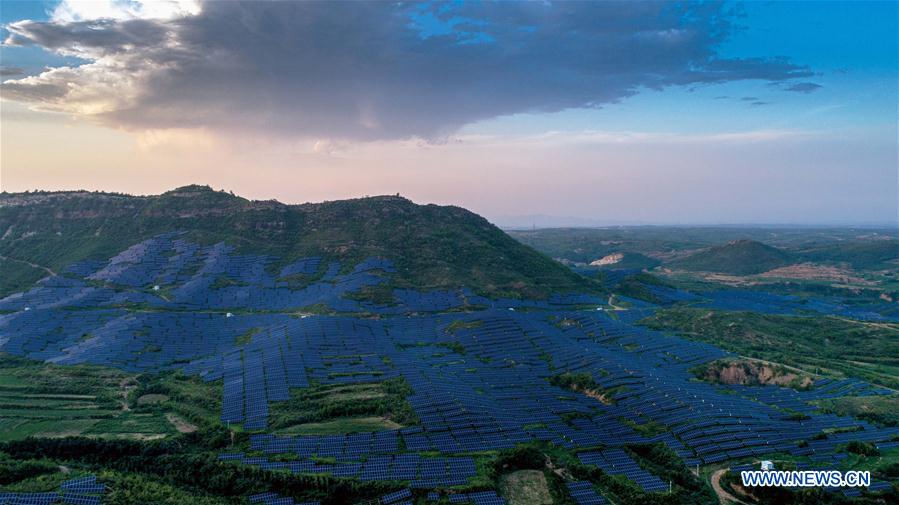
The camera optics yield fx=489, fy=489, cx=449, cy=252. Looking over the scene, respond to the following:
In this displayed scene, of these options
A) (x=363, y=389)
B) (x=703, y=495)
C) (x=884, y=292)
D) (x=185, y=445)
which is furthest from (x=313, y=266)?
(x=884, y=292)

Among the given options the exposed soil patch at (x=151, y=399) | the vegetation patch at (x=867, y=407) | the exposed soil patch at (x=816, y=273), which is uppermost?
the exposed soil patch at (x=816, y=273)

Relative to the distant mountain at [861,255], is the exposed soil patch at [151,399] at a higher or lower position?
lower

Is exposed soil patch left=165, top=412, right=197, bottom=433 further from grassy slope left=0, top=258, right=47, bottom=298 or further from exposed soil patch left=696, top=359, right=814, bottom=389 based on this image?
grassy slope left=0, top=258, right=47, bottom=298

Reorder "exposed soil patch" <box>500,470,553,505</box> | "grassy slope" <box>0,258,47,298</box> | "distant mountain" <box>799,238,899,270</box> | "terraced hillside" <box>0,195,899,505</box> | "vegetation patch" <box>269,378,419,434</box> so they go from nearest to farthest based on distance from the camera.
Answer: "exposed soil patch" <box>500,470,553,505</box> < "terraced hillside" <box>0,195,899,505</box> < "vegetation patch" <box>269,378,419,434</box> < "grassy slope" <box>0,258,47,298</box> < "distant mountain" <box>799,238,899,270</box>

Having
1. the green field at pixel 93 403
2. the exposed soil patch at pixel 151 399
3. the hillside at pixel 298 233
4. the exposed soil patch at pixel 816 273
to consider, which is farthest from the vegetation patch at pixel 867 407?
the exposed soil patch at pixel 816 273

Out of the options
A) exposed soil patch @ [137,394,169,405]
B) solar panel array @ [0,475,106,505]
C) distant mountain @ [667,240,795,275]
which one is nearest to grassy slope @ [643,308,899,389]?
exposed soil patch @ [137,394,169,405]

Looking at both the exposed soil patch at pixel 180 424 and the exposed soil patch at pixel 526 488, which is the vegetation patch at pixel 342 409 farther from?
the exposed soil patch at pixel 526 488

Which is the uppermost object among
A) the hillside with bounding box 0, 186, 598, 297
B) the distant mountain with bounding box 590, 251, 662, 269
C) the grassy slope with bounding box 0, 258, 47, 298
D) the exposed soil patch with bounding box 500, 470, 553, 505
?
the hillside with bounding box 0, 186, 598, 297
